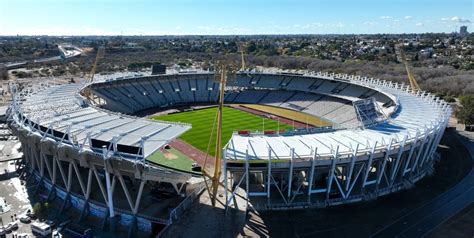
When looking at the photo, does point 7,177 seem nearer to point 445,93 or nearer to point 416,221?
point 416,221

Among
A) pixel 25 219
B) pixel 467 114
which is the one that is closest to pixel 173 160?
pixel 25 219

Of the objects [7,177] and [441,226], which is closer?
[441,226]

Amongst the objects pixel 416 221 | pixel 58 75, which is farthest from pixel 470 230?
pixel 58 75

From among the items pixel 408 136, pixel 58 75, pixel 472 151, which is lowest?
pixel 58 75

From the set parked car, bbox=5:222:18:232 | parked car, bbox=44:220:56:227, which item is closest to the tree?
parked car, bbox=44:220:56:227

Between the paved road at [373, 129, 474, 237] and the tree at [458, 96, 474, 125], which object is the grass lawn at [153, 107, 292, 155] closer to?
the paved road at [373, 129, 474, 237]

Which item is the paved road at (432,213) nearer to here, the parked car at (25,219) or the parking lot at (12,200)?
the parked car at (25,219)

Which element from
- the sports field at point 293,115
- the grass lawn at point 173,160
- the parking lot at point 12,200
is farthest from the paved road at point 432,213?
the parking lot at point 12,200
